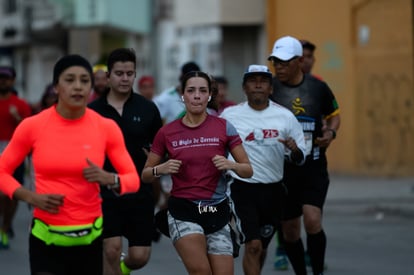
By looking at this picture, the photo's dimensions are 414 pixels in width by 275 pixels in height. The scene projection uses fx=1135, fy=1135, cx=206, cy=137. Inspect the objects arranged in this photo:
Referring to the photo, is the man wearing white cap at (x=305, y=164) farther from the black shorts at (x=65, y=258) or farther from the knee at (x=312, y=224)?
the black shorts at (x=65, y=258)

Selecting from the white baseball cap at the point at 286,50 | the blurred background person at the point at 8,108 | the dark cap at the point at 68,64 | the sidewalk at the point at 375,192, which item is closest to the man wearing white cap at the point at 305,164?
the white baseball cap at the point at 286,50

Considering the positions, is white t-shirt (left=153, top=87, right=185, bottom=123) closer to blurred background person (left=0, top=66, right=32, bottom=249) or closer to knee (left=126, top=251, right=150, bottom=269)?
blurred background person (left=0, top=66, right=32, bottom=249)

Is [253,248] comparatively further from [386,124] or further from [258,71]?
[386,124]

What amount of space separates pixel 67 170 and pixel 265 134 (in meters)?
2.90

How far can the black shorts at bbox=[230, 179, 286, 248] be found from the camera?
899cm

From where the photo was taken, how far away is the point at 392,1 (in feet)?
69.5

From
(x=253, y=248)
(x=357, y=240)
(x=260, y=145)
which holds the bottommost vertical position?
(x=357, y=240)

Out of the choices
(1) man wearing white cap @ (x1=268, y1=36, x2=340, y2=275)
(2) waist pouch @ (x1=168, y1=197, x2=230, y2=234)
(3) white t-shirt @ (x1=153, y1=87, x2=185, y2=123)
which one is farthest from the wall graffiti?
(2) waist pouch @ (x1=168, y1=197, x2=230, y2=234)

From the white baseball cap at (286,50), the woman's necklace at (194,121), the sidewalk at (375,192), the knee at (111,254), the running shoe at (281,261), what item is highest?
the white baseball cap at (286,50)

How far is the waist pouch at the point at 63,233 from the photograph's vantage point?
6.51 meters

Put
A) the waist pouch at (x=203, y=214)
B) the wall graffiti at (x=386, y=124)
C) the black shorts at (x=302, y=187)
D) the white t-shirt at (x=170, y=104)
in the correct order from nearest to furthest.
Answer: the waist pouch at (x=203, y=214) → the black shorts at (x=302, y=187) → the white t-shirt at (x=170, y=104) → the wall graffiti at (x=386, y=124)

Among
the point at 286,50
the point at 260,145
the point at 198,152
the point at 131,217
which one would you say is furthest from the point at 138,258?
the point at 286,50

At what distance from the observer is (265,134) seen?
29.8 ft

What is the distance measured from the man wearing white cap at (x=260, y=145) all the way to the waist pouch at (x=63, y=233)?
258 centimetres
